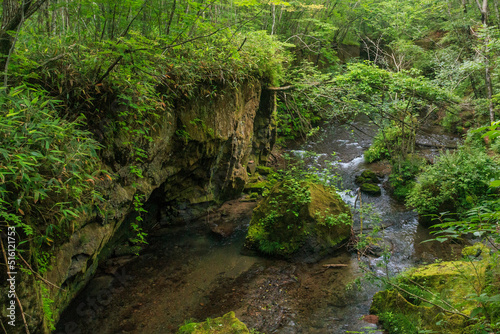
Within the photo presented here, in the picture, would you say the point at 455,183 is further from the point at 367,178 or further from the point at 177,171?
the point at 177,171

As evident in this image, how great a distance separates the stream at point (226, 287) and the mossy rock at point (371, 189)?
236cm

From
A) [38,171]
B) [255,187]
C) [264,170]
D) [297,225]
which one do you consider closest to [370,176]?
[264,170]

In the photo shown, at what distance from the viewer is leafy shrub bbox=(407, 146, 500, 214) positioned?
26.7 feet

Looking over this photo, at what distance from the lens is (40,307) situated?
3.46 m

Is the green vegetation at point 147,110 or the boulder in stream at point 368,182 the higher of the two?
the green vegetation at point 147,110

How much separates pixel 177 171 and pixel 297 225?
345cm

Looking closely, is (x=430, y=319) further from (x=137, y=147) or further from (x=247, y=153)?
(x=247, y=153)

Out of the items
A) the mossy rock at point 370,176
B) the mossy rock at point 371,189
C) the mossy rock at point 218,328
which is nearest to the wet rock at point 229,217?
the mossy rock at point 218,328

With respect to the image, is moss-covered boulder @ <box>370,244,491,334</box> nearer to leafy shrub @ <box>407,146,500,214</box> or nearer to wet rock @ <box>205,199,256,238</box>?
leafy shrub @ <box>407,146,500,214</box>

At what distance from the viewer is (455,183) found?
27.7 feet

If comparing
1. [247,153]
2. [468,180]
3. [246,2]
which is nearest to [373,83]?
[468,180]

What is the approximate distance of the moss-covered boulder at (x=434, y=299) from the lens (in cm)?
395

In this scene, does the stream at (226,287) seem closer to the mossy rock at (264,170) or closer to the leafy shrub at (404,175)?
the leafy shrub at (404,175)

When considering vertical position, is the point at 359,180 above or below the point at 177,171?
below
